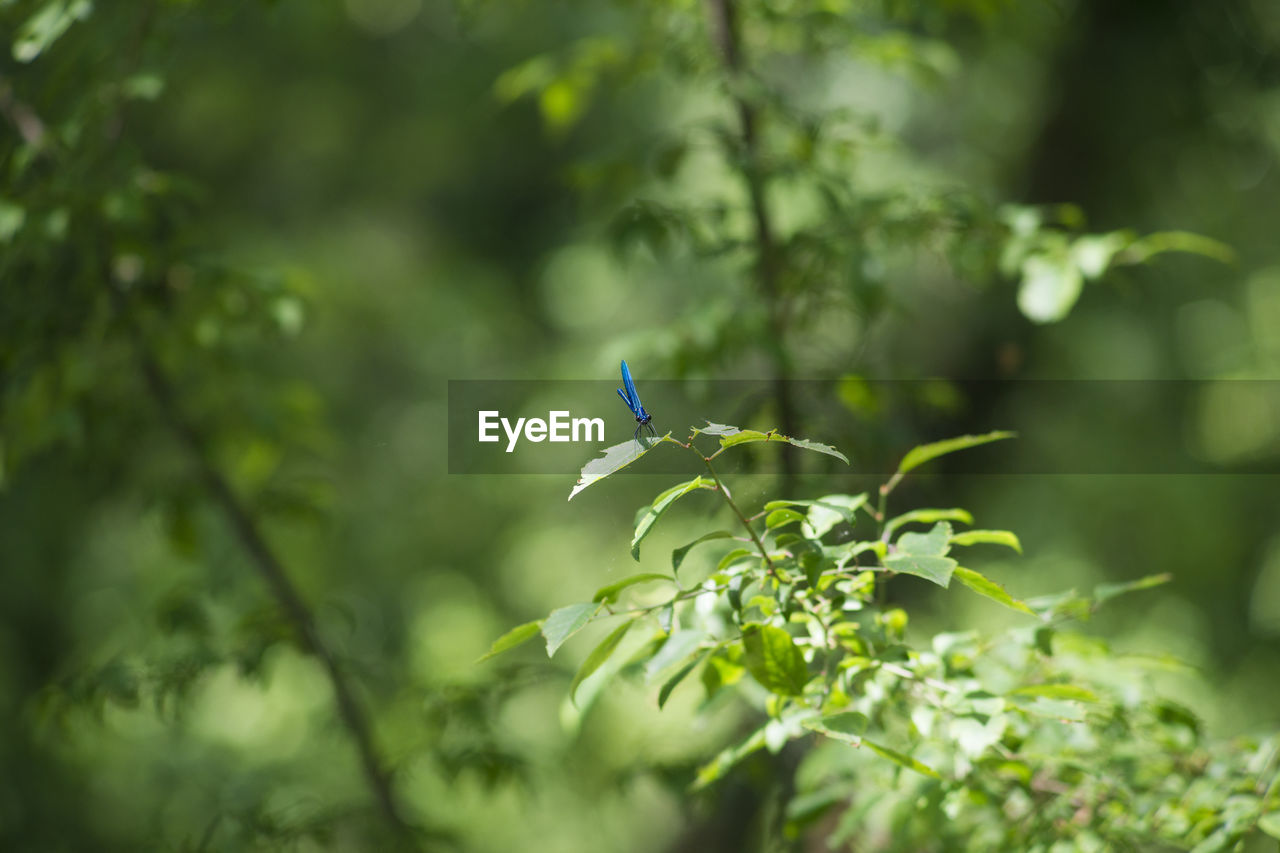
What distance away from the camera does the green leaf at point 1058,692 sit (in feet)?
2.29

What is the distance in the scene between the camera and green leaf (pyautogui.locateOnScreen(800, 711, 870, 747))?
24.1 inches

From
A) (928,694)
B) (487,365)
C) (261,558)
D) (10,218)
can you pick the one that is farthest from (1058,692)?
(487,365)

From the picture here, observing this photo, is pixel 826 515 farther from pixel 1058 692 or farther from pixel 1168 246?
pixel 1168 246

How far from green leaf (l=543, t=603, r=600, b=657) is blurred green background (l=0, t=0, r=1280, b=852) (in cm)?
25

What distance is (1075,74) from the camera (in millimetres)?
2258

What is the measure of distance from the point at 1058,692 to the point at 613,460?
39 cm

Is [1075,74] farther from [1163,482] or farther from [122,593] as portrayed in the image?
[122,593]

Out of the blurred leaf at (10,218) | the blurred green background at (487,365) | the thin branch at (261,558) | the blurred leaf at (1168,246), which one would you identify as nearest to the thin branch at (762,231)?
the blurred green background at (487,365)

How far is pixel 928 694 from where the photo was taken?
2.51 feet

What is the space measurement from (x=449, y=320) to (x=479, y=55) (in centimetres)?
90

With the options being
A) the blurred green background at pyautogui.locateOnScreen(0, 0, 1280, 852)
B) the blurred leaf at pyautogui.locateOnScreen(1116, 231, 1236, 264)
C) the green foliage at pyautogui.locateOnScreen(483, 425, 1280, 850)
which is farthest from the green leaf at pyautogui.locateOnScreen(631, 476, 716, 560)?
the blurred leaf at pyautogui.locateOnScreen(1116, 231, 1236, 264)

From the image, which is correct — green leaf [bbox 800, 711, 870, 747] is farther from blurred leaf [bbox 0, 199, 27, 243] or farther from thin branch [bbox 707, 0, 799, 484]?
blurred leaf [bbox 0, 199, 27, 243]

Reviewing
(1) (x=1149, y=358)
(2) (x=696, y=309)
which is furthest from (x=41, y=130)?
(1) (x=1149, y=358)

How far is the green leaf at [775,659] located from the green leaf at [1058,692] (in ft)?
0.66
